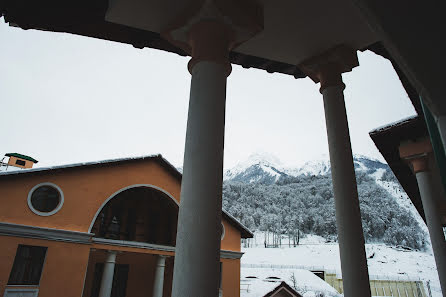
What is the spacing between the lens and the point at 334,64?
4168mm

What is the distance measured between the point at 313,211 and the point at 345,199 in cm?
9061

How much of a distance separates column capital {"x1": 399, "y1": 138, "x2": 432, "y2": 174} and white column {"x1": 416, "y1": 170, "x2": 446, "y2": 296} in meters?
0.15

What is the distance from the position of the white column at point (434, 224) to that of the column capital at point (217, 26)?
5.50m

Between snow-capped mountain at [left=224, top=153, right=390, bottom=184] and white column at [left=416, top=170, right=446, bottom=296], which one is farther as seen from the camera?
snow-capped mountain at [left=224, top=153, right=390, bottom=184]

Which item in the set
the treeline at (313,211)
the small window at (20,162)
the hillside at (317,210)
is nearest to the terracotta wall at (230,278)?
the small window at (20,162)

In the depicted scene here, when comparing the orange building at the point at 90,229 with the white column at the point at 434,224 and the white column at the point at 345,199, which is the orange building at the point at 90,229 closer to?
the white column at the point at 434,224

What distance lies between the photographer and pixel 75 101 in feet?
193

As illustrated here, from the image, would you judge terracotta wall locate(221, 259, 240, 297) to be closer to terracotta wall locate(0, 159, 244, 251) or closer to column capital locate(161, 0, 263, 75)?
terracotta wall locate(0, 159, 244, 251)

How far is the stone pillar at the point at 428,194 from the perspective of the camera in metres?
5.71

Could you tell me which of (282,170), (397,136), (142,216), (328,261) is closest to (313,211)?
(328,261)

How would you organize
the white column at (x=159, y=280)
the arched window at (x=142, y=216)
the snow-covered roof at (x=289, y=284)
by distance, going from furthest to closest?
1. the snow-covered roof at (x=289, y=284)
2. the arched window at (x=142, y=216)
3. the white column at (x=159, y=280)

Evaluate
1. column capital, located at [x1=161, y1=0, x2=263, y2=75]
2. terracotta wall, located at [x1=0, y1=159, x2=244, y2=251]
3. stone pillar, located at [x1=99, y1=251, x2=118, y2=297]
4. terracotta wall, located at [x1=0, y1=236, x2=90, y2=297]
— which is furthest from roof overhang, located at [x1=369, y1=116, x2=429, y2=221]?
stone pillar, located at [x1=99, y1=251, x2=118, y2=297]

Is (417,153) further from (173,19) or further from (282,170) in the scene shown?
(282,170)

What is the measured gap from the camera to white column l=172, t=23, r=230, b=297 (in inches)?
87.1
